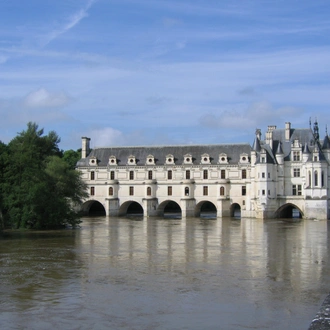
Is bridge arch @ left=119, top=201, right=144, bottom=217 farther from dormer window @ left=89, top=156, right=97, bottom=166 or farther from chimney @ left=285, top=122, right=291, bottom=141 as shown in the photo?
chimney @ left=285, top=122, right=291, bottom=141

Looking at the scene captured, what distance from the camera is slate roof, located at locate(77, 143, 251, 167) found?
5866 centimetres

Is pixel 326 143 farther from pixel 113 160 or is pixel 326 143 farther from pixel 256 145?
pixel 113 160

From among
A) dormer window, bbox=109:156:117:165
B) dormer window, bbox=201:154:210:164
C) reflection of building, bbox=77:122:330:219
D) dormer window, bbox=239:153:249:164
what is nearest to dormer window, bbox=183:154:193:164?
reflection of building, bbox=77:122:330:219

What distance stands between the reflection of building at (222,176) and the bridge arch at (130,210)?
6.6 inches

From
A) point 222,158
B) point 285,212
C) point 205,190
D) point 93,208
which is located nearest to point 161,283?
point 285,212

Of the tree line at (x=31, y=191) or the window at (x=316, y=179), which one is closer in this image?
the tree line at (x=31, y=191)

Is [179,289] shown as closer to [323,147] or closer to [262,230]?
[262,230]

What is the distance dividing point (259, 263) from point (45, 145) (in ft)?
140

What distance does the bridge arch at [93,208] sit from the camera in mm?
62688

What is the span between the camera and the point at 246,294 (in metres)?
16.5

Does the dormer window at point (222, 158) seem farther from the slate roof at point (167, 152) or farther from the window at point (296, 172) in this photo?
the window at point (296, 172)

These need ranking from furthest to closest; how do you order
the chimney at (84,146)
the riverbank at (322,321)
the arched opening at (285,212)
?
1. the chimney at (84,146)
2. the arched opening at (285,212)
3. the riverbank at (322,321)

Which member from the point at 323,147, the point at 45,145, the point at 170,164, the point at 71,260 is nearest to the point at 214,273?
the point at 71,260

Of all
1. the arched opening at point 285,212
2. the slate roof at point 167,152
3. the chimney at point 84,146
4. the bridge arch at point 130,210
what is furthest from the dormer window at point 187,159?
the chimney at point 84,146
